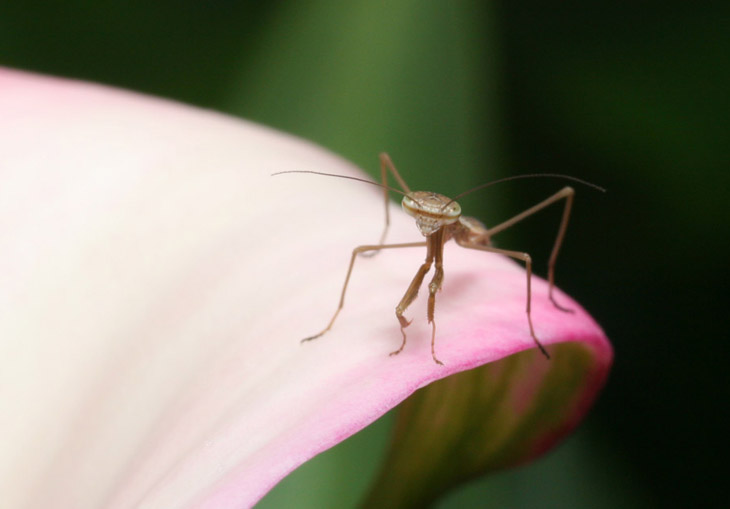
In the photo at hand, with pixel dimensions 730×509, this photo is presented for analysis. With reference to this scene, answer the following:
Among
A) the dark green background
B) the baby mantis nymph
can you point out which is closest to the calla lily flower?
the baby mantis nymph

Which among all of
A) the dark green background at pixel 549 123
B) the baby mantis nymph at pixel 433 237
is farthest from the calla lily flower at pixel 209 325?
the dark green background at pixel 549 123

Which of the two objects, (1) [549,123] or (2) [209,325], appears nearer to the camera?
(2) [209,325]

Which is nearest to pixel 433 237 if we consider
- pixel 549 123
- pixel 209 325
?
pixel 209 325

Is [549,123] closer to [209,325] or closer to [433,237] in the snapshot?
[433,237]

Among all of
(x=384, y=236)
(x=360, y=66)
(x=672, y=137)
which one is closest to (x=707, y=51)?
(x=672, y=137)

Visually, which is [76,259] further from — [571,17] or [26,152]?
[571,17]

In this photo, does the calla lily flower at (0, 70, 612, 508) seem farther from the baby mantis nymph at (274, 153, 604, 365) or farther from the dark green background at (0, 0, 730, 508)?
the dark green background at (0, 0, 730, 508)
